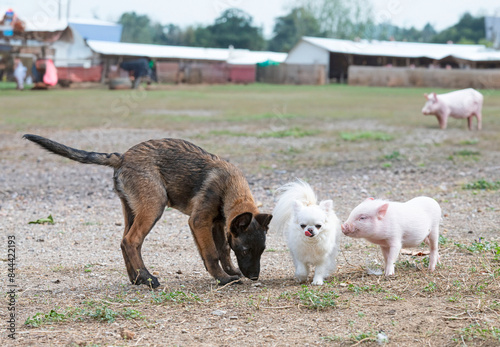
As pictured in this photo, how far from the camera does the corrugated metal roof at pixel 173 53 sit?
52375 millimetres

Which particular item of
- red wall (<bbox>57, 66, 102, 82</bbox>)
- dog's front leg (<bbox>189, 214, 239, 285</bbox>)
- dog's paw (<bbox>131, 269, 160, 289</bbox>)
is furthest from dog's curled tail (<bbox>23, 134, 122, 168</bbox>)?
red wall (<bbox>57, 66, 102, 82</bbox>)

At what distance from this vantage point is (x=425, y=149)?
51.0 feet

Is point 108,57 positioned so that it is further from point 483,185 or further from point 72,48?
point 483,185

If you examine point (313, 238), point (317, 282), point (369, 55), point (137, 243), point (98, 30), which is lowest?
point (317, 282)

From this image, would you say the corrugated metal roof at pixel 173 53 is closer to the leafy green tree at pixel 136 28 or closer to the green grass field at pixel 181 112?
the green grass field at pixel 181 112

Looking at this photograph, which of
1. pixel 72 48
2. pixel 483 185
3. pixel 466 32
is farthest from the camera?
pixel 466 32

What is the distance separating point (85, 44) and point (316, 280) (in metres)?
48.7

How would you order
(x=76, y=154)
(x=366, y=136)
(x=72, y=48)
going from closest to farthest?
(x=76, y=154) < (x=366, y=136) < (x=72, y=48)

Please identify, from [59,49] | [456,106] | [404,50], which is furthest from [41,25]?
[456,106]

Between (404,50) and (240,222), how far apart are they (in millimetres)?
60750

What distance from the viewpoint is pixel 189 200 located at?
6191 millimetres

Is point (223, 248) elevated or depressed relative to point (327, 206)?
depressed

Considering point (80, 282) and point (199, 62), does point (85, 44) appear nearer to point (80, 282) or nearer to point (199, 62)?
point (199, 62)

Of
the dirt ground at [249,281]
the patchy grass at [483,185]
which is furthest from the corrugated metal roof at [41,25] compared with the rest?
the patchy grass at [483,185]
